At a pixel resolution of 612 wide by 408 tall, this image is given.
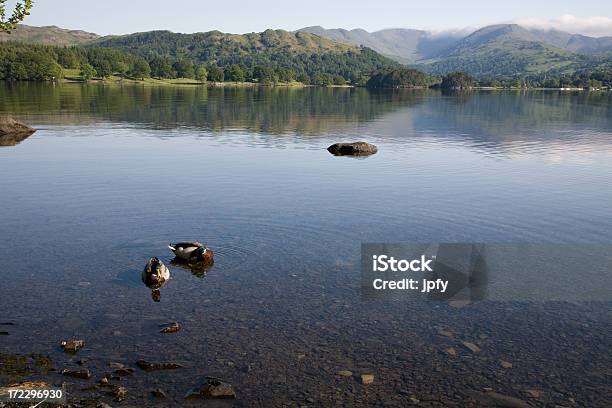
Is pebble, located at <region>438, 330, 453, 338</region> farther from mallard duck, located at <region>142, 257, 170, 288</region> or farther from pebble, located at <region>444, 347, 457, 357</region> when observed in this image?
mallard duck, located at <region>142, 257, 170, 288</region>

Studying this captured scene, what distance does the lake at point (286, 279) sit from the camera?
16.0 m

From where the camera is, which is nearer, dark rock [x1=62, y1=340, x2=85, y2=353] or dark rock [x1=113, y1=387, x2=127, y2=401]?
dark rock [x1=113, y1=387, x2=127, y2=401]

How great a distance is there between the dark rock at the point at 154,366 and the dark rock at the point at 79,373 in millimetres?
1513

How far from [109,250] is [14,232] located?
6.85 metres

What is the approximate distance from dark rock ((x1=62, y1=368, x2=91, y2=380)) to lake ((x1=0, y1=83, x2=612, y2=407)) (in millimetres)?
234

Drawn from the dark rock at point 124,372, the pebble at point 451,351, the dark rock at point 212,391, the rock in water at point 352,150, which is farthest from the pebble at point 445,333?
the rock in water at point 352,150

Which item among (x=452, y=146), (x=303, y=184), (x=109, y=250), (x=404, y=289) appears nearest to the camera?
(x=404, y=289)

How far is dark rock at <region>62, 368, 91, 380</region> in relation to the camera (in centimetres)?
1547

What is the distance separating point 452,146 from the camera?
72750mm

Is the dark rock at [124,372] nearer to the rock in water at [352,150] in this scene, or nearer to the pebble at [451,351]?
the pebble at [451,351]

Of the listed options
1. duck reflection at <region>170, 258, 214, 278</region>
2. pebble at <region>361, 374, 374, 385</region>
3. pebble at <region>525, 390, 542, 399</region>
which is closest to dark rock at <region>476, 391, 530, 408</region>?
pebble at <region>525, 390, 542, 399</region>

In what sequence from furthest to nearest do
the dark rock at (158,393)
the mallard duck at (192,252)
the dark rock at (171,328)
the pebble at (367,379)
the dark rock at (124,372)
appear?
the mallard duck at (192,252), the dark rock at (171,328), the pebble at (367,379), the dark rock at (124,372), the dark rock at (158,393)

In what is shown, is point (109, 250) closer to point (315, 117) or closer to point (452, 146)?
point (452, 146)

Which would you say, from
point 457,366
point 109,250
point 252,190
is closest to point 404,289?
point 457,366
